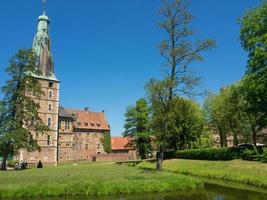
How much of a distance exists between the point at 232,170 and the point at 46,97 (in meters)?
45.7

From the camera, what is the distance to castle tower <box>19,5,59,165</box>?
64.2m

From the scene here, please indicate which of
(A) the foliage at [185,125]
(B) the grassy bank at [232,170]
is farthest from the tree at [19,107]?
(A) the foliage at [185,125]

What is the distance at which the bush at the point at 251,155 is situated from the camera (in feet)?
103

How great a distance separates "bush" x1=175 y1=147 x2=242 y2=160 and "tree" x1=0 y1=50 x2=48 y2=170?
1952 centimetres

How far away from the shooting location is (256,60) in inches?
1272

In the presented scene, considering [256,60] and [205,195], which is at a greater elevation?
[256,60]

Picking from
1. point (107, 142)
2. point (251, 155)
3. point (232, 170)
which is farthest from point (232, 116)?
point (107, 142)

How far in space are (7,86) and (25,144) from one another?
287 inches

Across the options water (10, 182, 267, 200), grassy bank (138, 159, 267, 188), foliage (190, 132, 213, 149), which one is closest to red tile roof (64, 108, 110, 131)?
foliage (190, 132, 213, 149)

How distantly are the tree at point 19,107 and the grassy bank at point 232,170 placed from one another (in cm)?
1824

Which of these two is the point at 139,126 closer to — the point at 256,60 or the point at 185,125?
the point at 185,125

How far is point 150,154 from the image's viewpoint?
66.9m

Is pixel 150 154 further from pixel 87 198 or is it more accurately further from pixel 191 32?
pixel 87 198

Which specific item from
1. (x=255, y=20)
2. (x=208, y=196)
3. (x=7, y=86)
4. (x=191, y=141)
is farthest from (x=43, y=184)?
(x=191, y=141)
